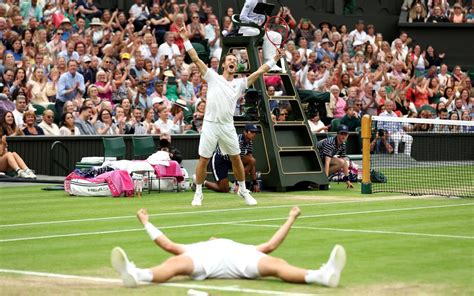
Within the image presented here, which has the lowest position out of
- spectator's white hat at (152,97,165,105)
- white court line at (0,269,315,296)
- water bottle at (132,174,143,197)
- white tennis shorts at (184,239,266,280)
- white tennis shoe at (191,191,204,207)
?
water bottle at (132,174,143,197)

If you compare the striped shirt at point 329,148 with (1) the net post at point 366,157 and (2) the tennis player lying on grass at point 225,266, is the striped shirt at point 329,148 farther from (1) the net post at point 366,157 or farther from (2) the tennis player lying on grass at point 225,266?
(2) the tennis player lying on grass at point 225,266

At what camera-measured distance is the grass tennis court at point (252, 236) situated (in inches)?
370

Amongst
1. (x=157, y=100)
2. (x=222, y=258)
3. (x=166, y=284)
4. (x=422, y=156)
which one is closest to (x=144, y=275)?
(x=166, y=284)

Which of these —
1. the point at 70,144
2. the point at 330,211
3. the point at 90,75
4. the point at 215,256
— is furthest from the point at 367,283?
the point at 90,75

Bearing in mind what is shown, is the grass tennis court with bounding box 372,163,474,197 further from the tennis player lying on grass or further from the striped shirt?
the tennis player lying on grass

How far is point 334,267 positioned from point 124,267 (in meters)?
1.72

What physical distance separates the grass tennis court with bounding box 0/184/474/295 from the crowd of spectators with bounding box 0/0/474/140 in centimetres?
469

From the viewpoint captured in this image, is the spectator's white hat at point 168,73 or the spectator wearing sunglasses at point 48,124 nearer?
the spectator wearing sunglasses at point 48,124

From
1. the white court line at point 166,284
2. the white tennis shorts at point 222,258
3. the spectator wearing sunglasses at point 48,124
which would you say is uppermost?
the white tennis shorts at point 222,258

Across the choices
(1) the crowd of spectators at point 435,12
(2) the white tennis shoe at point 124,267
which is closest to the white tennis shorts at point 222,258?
(2) the white tennis shoe at point 124,267

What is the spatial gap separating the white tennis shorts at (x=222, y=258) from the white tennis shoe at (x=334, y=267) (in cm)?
62

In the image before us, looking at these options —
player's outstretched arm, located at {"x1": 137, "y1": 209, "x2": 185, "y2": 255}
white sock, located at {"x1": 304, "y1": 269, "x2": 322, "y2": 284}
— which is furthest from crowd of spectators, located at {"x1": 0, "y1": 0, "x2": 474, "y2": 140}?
white sock, located at {"x1": 304, "y1": 269, "x2": 322, "y2": 284}

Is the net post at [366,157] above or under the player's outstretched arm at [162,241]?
under

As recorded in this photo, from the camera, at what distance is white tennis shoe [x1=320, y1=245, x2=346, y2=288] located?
877 centimetres
